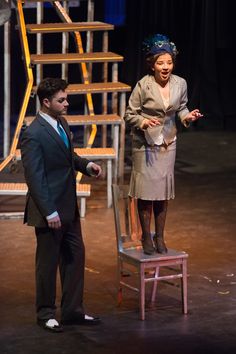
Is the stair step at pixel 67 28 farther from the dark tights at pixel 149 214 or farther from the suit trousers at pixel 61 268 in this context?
the suit trousers at pixel 61 268

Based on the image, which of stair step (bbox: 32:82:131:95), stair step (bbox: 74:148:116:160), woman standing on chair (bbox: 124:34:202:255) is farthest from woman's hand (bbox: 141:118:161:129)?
stair step (bbox: 32:82:131:95)

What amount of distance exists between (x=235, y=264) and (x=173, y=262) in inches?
46.1

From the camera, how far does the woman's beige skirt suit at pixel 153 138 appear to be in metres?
6.51

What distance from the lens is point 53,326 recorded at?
6.20 m

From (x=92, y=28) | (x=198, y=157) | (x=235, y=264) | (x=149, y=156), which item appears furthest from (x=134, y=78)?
(x=149, y=156)

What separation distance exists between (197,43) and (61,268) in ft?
23.4

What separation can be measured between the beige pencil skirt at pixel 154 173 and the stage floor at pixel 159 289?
0.70 meters

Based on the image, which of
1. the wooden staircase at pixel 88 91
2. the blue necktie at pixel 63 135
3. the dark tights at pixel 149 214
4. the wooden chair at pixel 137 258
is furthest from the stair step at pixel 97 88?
the blue necktie at pixel 63 135

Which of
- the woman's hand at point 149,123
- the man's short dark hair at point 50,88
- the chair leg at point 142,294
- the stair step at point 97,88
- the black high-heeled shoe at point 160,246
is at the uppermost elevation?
the man's short dark hair at point 50,88

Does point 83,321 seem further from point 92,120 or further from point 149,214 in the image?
point 92,120

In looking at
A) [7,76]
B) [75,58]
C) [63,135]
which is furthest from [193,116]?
[7,76]

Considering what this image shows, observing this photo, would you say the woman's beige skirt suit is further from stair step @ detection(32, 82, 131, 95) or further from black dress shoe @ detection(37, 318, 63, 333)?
stair step @ detection(32, 82, 131, 95)

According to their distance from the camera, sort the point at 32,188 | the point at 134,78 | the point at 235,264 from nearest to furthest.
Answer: the point at 32,188 → the point at 235,264 → the point at 134,78

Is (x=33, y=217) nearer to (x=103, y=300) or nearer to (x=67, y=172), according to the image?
(x=67, y=172)
